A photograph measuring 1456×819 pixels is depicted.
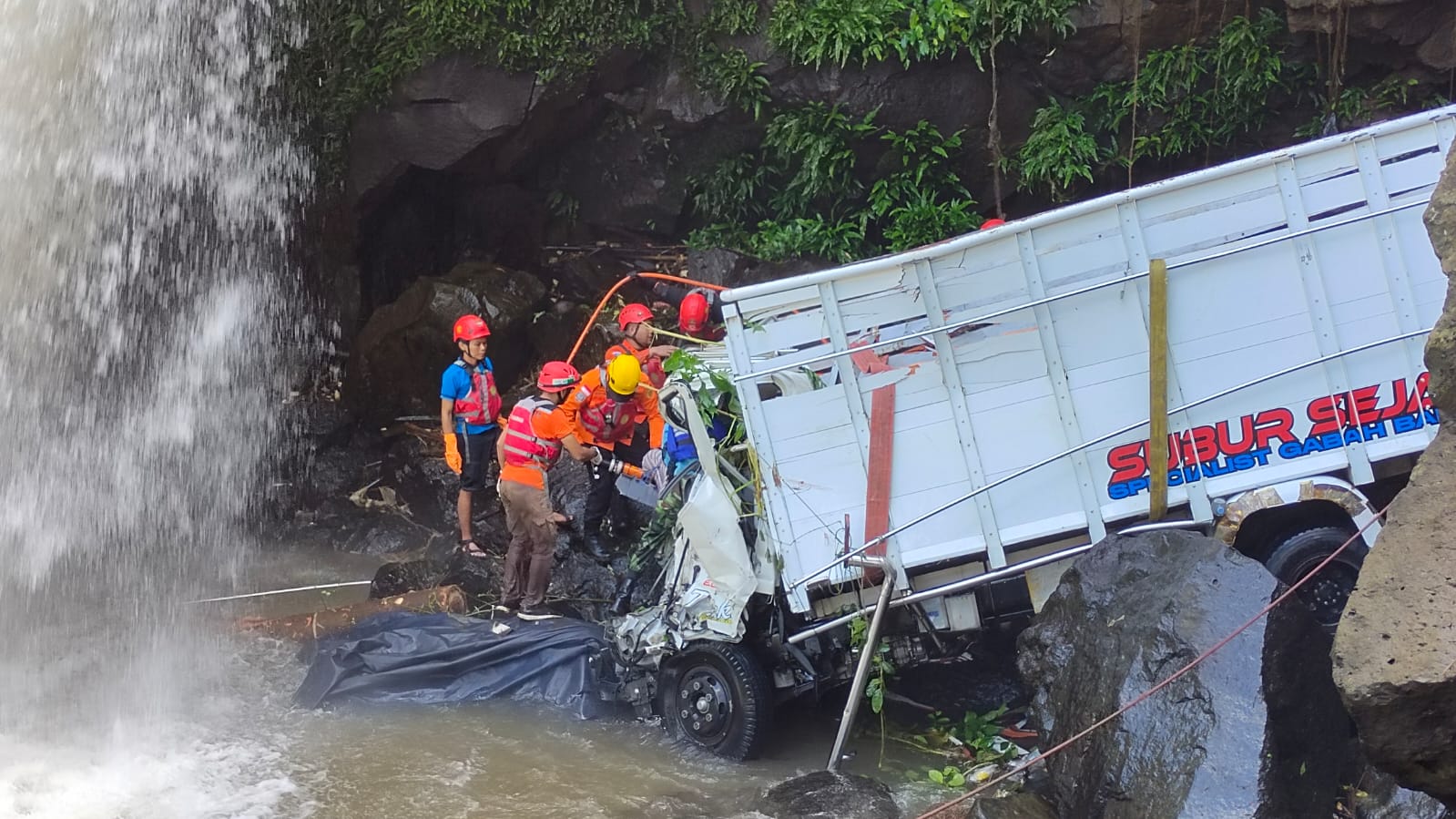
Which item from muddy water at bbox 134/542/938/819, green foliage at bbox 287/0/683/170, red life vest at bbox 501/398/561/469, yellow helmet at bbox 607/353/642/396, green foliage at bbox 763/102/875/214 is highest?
green foliage at bbox 287/0/683/170

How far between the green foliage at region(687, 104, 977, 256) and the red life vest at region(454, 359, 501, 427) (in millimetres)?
3147

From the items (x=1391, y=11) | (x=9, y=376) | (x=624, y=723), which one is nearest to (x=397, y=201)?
(x=9, y=376)

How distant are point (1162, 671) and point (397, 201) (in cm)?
1016

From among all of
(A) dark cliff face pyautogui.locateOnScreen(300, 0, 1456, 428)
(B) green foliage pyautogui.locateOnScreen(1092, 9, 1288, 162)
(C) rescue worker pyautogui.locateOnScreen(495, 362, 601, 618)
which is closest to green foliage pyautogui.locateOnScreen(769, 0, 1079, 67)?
(A) dark cliff face pyautogui.locateOnScreen(300, 0, 1456, 428)

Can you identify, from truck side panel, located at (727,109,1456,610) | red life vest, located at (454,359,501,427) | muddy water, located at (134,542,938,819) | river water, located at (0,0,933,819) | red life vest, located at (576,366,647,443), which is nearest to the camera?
truck side panel, located at (727,109,1456,610)

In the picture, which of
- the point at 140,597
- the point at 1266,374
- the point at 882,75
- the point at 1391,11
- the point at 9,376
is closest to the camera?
the point at 1266,374

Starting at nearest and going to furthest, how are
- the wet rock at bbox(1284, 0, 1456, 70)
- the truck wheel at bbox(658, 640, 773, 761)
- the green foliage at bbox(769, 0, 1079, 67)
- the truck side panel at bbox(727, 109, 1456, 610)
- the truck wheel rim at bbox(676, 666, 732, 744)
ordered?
1. the truck side panel at bbox(727, 109, 1456, 610)
2. the truck wheel at bbox(658, 640, 773, 761)
3. the truck wheel rim at bbox(676, 666, 732, 744)
4. the wet rock at bbox(1284, 0, 1456, 70)
5. the green foliage at bbox(769, 0, 1079, 67)

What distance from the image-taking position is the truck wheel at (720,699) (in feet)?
20.7

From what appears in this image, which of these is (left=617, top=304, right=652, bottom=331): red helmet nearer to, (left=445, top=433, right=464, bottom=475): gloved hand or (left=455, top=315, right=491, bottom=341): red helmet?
(left=455, top=315, right=491, bottom=341): red helmet

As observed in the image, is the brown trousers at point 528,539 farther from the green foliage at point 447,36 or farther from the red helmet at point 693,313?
the green foliage at point 447,36

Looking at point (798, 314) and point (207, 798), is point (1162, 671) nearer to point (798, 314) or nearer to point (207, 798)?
point (798, 314)

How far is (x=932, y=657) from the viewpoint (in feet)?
20.7

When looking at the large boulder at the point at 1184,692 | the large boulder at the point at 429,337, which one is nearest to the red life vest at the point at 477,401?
the large boulder at the point at 429,337

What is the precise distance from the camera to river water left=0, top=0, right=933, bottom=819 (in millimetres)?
7195
